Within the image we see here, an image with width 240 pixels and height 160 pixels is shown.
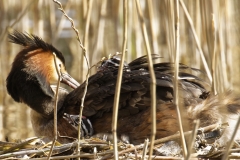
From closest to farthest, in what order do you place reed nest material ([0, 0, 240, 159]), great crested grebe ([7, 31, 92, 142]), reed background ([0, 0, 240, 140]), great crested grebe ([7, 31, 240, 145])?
great crested grebe ([7, 31, 240, 145]), reed nest material ([0, 0, 240, 159]), great crested grebe ([7, 31, 92, 142]), reed background ([0, 0, 240, 140])

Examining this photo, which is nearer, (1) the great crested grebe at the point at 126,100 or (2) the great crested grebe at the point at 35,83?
(1) the great crested grebe at the point at 126,100

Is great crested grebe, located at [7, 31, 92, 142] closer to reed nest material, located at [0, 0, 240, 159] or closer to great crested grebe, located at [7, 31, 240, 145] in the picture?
great crested grebe, located at [7, 31, 240, 145]

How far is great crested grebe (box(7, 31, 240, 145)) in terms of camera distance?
13.5 ft

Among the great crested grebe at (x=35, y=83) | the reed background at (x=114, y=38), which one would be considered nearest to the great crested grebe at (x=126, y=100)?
the great crested grebe at (x=35, y=83)

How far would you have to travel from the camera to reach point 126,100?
4266 mm

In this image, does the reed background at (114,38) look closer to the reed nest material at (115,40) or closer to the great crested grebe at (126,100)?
the reed nest material at (115,40)

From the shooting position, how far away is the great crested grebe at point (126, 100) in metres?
4.12

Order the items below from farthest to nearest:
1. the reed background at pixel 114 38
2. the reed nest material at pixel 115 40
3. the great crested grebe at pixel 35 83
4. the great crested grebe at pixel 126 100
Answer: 1. the reed background at pixel 114 38
2. the great crested grebe at pixel 35 83
3. the reed nest material at pixel 115 40
4. the great crested grebe at pixel 126 100

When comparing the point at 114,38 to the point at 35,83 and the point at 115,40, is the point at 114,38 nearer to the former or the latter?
the point at 115,40

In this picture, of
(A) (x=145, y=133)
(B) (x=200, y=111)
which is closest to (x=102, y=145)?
(A) (x=145, y=133)

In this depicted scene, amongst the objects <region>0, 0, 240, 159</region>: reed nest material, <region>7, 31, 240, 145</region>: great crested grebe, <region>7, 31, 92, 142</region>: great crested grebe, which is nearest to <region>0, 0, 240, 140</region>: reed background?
<region>0, 0, 240, 159</region>: reed nest material

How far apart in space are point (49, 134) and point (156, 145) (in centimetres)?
129

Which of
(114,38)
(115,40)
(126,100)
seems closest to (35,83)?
(126,100)

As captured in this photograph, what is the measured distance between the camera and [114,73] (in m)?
4.50
